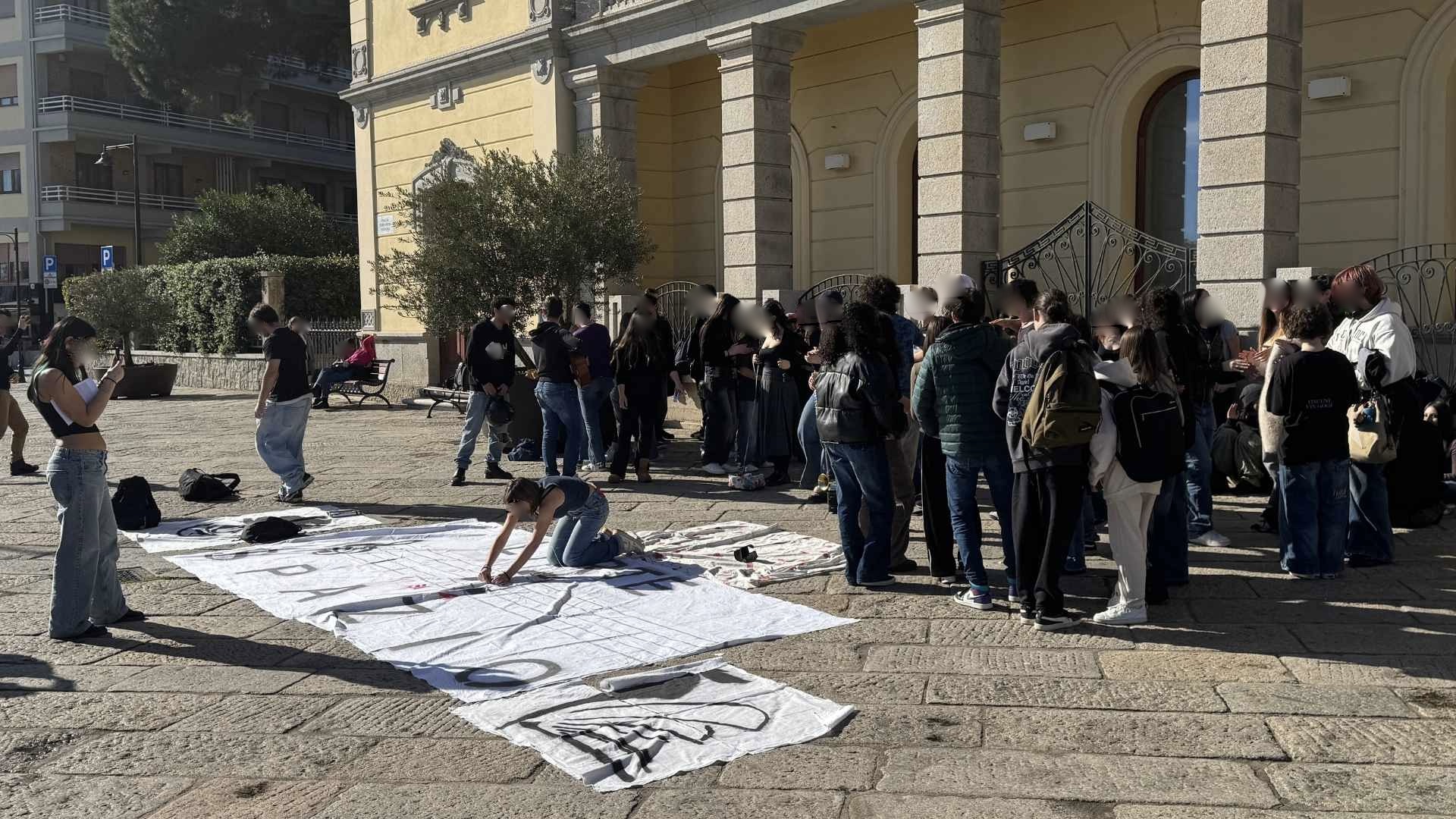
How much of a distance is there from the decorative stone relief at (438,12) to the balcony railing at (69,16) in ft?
87.4

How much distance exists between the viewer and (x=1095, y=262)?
13969mm

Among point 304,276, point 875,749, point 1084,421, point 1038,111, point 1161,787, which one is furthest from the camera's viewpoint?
point 304,276

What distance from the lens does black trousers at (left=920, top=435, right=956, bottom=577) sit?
673 cm

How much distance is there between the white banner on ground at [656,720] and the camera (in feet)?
14.0

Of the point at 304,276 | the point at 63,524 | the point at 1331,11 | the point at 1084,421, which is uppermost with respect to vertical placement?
the point at 1331,11

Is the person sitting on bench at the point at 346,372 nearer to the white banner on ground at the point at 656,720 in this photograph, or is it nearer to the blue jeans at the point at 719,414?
the blue jeans at the point at 719,414

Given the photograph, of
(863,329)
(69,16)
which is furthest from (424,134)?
(69,16)

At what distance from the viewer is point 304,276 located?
1056 inches

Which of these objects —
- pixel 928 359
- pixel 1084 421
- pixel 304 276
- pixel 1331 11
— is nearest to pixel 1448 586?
pixel 1084 421

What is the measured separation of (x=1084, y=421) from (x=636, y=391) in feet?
19.2

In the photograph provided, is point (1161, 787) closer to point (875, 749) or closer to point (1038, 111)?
point (875, 749)

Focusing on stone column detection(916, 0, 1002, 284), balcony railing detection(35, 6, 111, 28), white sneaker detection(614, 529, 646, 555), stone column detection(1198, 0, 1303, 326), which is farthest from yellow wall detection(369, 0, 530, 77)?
balcony railing detection(35, 6, 111, 28)

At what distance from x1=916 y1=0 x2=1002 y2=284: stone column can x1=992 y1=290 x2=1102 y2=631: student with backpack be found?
24.3 feet

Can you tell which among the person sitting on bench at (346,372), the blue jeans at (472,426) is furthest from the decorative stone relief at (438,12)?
the blue jeans at (472,426)
